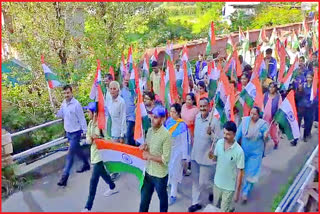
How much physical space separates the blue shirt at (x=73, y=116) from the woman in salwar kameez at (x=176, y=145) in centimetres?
146

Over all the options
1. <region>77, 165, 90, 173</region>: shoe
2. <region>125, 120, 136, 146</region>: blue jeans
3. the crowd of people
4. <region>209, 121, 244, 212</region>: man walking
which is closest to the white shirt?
the crowd of people

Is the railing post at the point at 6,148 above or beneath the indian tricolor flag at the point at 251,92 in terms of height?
beneath

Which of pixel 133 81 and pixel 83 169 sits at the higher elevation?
pixel 133 81

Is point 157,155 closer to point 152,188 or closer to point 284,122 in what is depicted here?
point 152,188

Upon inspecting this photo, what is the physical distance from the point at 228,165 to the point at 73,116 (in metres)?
2.59

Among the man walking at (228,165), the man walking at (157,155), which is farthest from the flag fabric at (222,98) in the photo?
the man walking at (157,155)

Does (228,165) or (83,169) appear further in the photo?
(83,169)

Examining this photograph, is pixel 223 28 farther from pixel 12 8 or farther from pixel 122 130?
pixel 122 130

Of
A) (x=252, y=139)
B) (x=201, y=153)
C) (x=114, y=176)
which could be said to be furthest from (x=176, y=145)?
(x=114, y=176)

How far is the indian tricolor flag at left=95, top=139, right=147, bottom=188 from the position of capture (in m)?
4.76

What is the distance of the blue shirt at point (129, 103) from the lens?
23.0ft

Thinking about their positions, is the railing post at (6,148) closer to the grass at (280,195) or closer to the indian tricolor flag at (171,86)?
the indian tricolor flag at (171,86)

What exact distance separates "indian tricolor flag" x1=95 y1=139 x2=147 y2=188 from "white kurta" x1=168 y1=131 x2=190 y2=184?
2.20 feet

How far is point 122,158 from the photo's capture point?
501 cm
